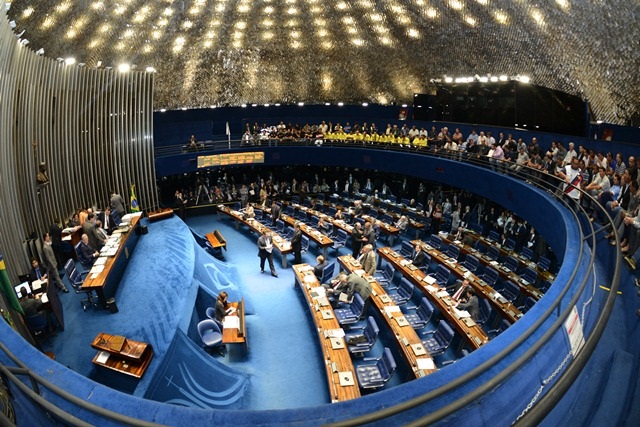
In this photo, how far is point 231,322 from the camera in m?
10.5

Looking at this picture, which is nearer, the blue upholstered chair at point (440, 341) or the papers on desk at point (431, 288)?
the blue upholstered chair at point (440, 341)

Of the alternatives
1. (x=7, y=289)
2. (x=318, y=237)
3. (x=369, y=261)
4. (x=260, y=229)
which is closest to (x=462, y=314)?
(x=369, y=261)

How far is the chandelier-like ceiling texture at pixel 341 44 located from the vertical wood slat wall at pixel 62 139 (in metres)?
3.90

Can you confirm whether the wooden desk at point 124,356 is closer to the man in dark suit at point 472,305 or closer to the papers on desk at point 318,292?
the papers on desk at point 318,292

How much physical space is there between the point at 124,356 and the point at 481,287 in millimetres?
9455

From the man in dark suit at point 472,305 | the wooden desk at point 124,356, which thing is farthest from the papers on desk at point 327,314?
the wooden desk at point 124,356

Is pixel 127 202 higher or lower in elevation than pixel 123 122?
lower

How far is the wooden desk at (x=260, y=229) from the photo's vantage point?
51.1 ft

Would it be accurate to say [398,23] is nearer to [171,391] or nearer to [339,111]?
[339,111]

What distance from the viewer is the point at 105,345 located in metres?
8.12

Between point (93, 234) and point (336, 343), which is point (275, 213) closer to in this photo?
point (93, 234)

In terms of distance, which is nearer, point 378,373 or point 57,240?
point 378,373

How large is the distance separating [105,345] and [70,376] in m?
3.56

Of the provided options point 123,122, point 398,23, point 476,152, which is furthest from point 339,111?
point 123,122
